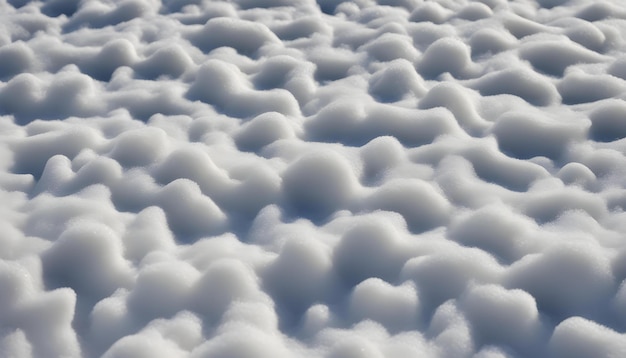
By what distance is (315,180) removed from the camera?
1.24 m

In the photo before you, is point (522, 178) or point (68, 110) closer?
point (522, 178)

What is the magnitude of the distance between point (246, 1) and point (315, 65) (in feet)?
1.46

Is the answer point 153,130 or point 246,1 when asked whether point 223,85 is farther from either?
point 246,1

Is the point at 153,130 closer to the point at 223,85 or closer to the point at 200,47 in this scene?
the point at 223,85

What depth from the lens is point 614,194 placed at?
116 cm

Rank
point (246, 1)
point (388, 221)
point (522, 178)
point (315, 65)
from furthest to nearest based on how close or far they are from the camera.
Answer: point (246, 1) → point (315, 65) → point (522, 178) → point (388, 221)

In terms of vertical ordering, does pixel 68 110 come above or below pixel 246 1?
below

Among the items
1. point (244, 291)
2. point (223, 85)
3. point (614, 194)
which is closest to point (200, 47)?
point (223, 85)

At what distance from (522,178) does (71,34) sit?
1.29 meters

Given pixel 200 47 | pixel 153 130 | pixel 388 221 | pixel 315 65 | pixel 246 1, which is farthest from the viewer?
pixel 246 1

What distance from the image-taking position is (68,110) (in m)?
1.51

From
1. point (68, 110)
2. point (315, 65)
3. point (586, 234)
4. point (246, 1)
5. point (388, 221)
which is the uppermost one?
point (246, 1)

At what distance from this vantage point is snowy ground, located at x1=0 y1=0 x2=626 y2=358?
37.9 inches

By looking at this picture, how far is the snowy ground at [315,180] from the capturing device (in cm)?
96
